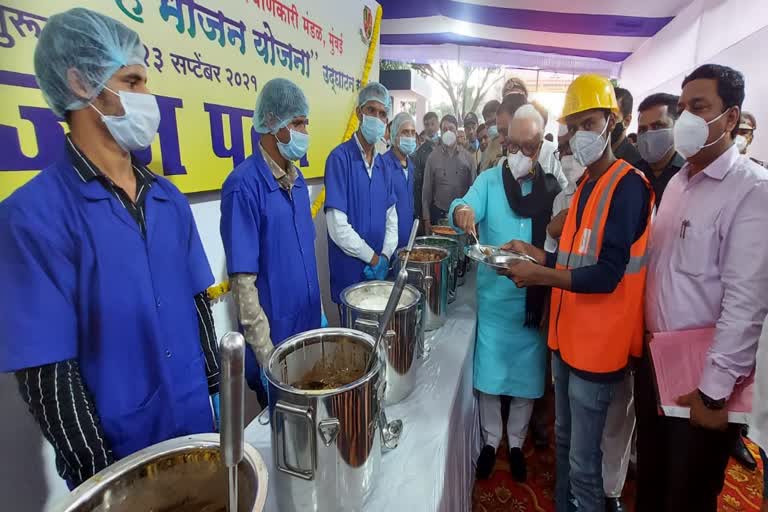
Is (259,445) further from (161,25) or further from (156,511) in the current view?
(161,25)

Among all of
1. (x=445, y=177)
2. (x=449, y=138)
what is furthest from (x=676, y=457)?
(x=449, y=138)

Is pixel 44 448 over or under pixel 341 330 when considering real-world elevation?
under

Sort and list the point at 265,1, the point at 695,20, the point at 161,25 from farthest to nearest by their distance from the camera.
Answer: the point at 695,20 < the point at 265,1 < the point at 161,25

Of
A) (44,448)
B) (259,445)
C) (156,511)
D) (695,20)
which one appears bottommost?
(44,448)

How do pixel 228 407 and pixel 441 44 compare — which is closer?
pixel 228 407

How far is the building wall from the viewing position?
271 centimetres

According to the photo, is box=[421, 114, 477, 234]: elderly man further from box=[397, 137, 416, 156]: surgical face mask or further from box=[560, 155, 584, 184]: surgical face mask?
box=[560, 155, 584, 184]: surgical face mask

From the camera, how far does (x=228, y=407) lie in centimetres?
37

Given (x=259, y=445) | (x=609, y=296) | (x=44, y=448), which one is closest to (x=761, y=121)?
(x=609, y=296)

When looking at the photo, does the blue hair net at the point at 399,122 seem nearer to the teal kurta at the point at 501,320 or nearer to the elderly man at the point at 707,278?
the teal kurta at the point at 501,320

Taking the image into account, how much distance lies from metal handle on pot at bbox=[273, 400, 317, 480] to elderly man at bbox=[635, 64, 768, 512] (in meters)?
1.00

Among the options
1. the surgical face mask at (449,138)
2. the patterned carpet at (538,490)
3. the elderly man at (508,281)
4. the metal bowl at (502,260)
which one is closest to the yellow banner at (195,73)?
the elderly man at (508,281)

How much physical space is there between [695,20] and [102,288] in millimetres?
4636

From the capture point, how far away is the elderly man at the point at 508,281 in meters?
1.52
